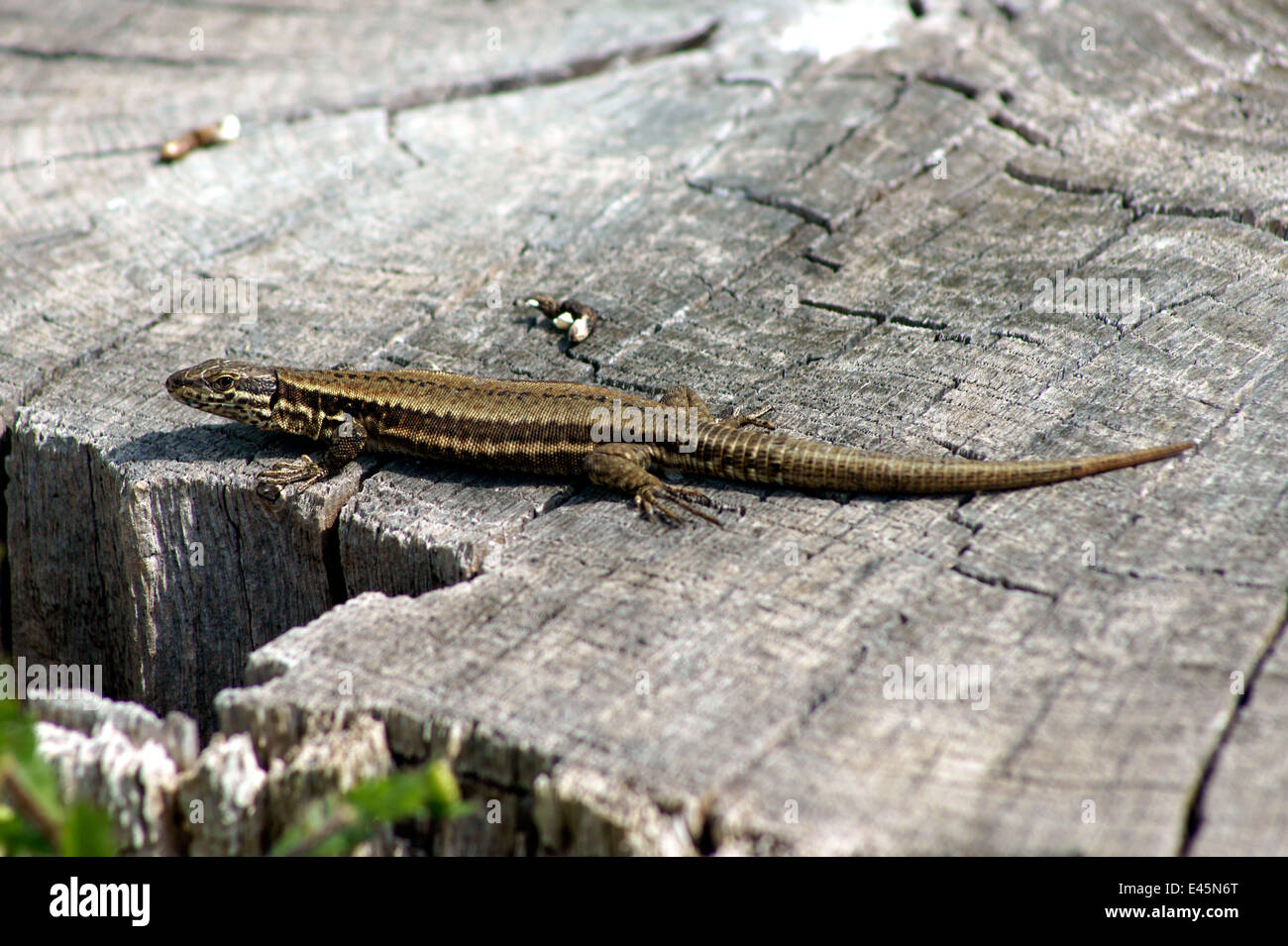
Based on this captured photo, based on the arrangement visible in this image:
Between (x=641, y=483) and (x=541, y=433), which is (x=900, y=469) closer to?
(x=641, y=483)

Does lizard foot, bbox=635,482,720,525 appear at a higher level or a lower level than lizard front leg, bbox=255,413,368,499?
higher

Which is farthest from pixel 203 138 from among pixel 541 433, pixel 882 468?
pixel 882 468

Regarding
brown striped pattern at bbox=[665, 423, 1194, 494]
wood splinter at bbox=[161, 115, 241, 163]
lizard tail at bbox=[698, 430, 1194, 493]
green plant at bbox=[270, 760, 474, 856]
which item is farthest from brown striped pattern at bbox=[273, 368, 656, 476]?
wood splinter at bbox=[161, 115, 241, 163]

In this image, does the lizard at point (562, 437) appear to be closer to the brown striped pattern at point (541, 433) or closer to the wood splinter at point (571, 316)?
the brown striped pattern at point (541, 433)

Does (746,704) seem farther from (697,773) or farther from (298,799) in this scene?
(298,799)

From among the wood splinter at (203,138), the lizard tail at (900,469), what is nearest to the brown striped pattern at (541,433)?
the lizard tail at (900,469)

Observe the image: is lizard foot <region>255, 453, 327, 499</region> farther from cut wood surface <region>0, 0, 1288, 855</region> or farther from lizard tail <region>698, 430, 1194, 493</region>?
lizard tail <region>698, 430, 1194, 493</region>
